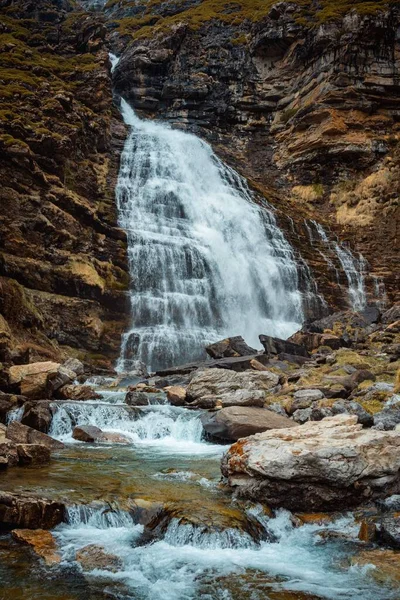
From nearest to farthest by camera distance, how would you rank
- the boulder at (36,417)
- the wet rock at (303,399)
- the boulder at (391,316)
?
1. the boulder at (36,417)
2. the wet rock at (303,399)
3. the boulder at (391,316)

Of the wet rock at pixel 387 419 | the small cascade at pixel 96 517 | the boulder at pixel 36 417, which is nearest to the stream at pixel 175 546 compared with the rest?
the small cascade at pixel 96 517

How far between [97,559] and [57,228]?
28.8 m

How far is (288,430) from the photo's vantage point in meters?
10.2

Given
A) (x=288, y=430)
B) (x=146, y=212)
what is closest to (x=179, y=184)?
(x=146, y=212)

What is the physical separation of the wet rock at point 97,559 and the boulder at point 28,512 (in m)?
1.01

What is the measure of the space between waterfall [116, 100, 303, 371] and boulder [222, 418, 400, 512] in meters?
21.1

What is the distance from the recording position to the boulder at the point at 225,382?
1847cm

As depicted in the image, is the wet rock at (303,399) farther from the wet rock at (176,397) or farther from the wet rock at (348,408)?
the wet rock at (176,397)

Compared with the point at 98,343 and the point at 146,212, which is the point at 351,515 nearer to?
the point at 98,343

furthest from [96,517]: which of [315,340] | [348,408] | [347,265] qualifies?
[347,265]

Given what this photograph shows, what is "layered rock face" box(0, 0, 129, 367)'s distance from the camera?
29.5 m

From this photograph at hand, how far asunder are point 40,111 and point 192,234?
16011 mm

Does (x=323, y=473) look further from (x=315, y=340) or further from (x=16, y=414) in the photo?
(x=315, y=340)

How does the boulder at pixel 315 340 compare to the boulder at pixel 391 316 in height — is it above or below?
below
